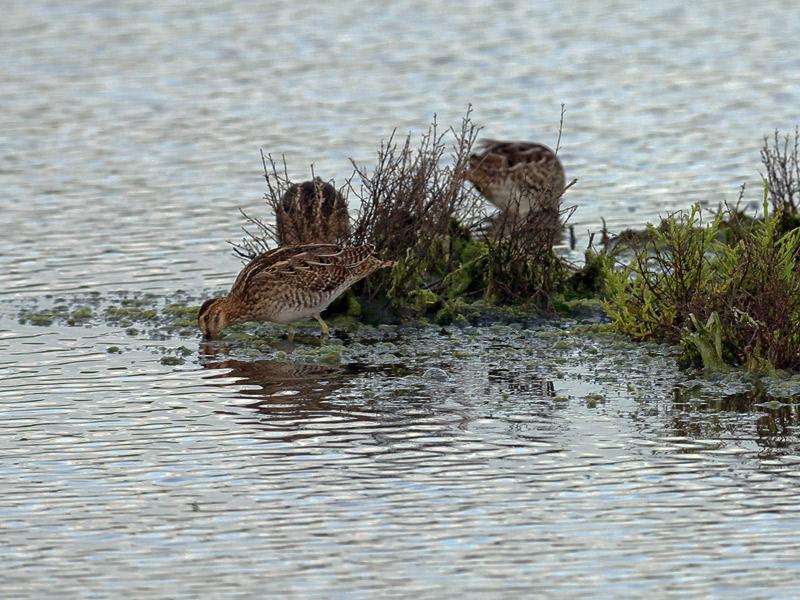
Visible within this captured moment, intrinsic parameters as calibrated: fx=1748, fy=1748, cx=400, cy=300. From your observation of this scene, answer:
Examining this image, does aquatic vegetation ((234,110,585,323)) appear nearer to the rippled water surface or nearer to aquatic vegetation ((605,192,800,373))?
the rippled water surface

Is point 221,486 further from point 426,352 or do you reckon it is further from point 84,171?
point 84,171

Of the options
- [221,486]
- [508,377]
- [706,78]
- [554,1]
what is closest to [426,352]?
[508,377]

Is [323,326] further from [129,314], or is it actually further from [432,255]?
[129,314]

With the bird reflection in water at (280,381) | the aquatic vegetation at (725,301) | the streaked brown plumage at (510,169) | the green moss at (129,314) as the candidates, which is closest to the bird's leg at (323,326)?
the bird reflection in water at (280,381)

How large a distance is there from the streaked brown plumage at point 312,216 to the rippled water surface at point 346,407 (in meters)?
1.01

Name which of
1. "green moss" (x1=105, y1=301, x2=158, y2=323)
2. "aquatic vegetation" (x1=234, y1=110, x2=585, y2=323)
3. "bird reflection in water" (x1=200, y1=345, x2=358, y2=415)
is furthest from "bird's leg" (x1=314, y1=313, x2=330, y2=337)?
"green moss" (x1=105, y1=301, x2=158, y2=323)

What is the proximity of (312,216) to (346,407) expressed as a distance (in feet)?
10.3

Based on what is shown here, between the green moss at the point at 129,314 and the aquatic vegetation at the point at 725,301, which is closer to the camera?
the aquatic vegetation at the point at 725,301

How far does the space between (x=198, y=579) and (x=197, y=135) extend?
12978 millimetres

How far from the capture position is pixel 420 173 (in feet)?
42.9

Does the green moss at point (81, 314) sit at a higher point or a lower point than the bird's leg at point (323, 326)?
higher

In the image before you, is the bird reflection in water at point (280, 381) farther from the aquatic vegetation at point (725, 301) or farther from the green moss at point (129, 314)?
the aquatic vegetation at point (725, 301)

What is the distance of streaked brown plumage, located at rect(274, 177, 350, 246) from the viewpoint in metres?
13.5

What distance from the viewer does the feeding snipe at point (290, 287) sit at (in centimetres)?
1241
